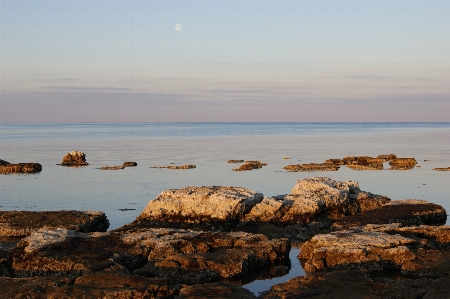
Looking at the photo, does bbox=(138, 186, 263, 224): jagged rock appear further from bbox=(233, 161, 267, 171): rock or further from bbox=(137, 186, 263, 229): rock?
bbox=(233, 161, 267, 171): rock

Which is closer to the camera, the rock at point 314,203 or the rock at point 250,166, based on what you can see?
the rock at point 314,203

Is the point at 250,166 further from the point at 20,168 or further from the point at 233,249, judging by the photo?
the point at 233,249

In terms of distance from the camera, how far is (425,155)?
69250 mm

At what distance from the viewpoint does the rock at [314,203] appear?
2695cm

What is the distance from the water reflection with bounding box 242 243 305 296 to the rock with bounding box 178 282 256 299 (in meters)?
1.85

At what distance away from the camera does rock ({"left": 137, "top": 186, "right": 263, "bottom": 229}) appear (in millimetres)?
26688

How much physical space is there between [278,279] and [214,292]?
452 centimetres

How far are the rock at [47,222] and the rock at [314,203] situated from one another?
682cm

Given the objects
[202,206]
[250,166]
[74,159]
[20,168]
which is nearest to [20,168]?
[20,168]

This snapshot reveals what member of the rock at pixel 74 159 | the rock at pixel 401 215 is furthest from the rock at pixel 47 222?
the rock at pixel 74 159

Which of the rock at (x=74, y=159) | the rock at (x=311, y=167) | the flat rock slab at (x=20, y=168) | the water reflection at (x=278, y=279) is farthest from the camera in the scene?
the rock at (x=74, y=159)

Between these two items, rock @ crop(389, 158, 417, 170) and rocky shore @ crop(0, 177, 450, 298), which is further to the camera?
rock @ crop(389, 158, 417, 170)

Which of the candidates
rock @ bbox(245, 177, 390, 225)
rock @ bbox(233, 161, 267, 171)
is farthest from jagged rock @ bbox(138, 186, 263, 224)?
rock @ bbox(233, 161, 267, 171)

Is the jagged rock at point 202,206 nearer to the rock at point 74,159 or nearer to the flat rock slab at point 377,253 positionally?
the flat rock slab at point 377,253
